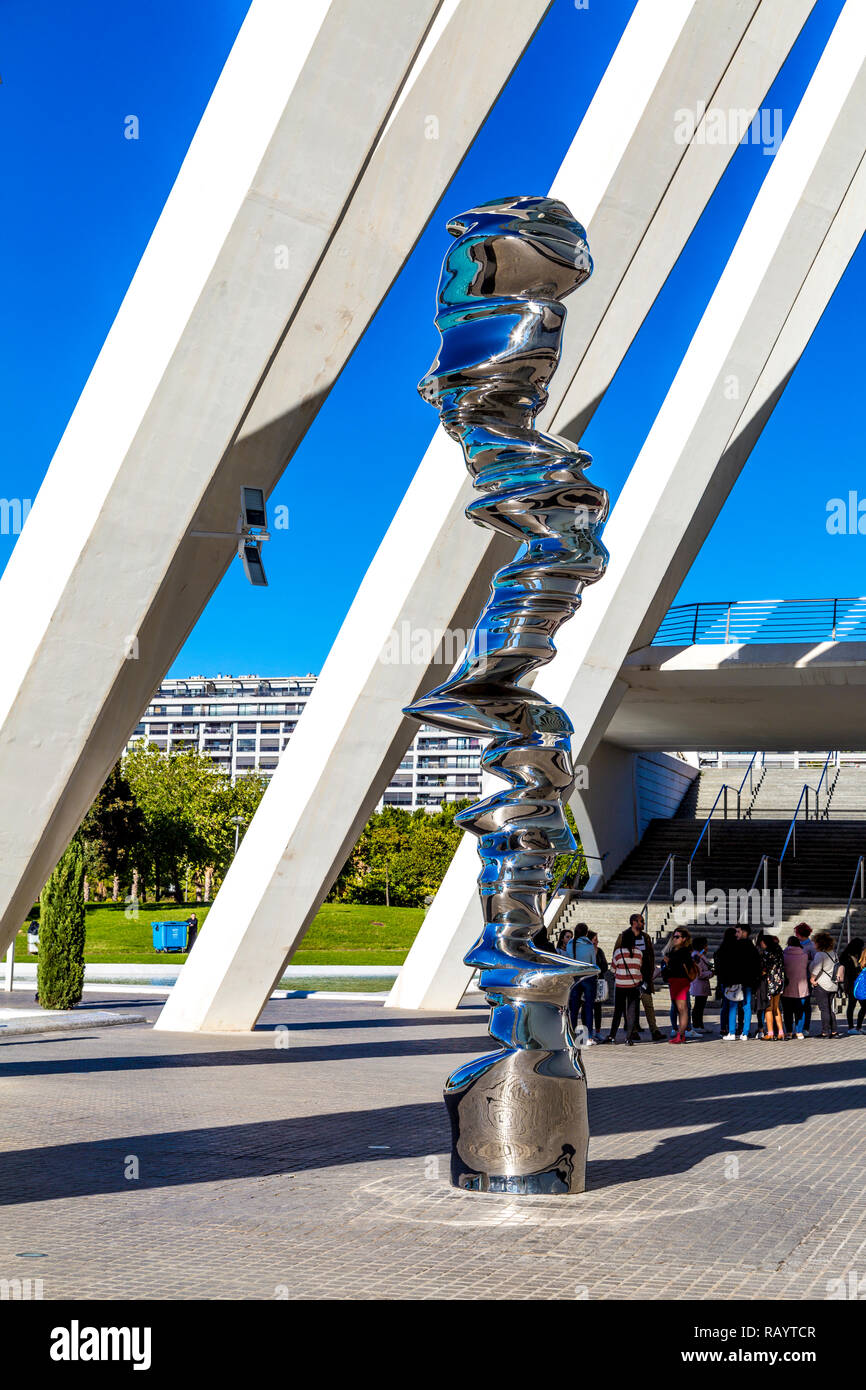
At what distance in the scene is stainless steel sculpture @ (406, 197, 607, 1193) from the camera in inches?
292

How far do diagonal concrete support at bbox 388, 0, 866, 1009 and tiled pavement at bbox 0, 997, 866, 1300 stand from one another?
8431 mm

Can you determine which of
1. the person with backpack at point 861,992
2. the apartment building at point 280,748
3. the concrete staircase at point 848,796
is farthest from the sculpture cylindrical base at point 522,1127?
the apartment building at point 280,748

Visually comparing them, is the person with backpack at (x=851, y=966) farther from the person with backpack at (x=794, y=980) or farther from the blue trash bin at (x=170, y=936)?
the blue trash bin at (x=170, y=936)

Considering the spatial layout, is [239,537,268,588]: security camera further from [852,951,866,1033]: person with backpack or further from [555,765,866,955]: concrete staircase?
[555,765,866,955]: concrete staircase

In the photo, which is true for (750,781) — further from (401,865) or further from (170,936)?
(401,865)

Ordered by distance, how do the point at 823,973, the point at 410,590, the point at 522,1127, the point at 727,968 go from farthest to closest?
the point at 823,973
the point at 727,968
the point at 410,590
the point at 522,1127

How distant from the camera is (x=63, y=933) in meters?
20.5

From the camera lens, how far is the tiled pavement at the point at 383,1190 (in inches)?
219

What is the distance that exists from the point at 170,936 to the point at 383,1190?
32.2 metres

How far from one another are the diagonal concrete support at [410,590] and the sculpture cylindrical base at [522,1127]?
910 cm

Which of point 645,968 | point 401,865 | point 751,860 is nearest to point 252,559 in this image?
point 645,968

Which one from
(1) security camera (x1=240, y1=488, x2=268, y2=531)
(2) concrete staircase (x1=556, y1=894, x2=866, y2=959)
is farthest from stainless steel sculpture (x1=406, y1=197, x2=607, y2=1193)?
(2) concrete staircase (x1=556, y1=894, x2=866, y2=959)

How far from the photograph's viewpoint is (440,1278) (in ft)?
18.0
